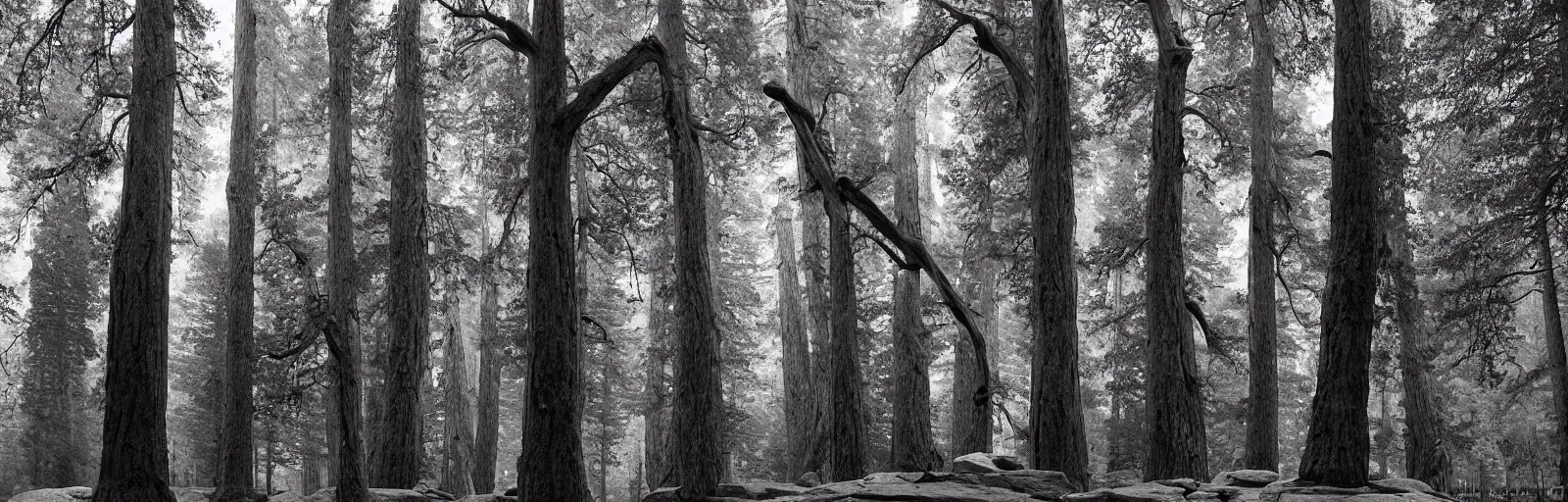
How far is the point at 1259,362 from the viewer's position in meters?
16.3

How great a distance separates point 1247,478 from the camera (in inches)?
368

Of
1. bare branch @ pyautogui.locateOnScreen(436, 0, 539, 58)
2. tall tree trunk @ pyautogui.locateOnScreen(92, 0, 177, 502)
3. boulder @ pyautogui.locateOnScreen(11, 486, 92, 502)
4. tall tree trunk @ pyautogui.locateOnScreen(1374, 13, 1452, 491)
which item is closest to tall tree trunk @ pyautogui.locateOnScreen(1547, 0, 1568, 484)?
tall tree trunk @ pyautogui.locateOnScreen(1374, 13, 1452, 491)

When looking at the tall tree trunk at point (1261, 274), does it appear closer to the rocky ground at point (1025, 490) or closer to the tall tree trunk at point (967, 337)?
the tall tree trunk at point (967, 337)

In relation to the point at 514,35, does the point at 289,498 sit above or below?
below

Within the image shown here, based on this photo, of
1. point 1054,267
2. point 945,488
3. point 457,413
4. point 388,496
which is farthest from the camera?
point 457,413

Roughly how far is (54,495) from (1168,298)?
1455 cm

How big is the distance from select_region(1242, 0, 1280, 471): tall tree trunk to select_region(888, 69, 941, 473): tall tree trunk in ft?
17.5

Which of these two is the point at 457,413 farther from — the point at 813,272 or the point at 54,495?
the point at 54,495

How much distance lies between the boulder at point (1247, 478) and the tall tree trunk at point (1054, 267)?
1670 mm

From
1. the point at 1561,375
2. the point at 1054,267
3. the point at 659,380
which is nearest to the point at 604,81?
the point at 1054,267

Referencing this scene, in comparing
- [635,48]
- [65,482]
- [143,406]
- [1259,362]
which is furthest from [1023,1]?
[65,482]

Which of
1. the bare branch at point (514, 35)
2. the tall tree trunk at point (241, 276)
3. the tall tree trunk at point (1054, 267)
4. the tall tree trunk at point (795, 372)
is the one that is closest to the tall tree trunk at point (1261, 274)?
the tall tree trunk at point (1054, 267)

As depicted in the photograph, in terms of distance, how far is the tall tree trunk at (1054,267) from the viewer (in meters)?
11.0

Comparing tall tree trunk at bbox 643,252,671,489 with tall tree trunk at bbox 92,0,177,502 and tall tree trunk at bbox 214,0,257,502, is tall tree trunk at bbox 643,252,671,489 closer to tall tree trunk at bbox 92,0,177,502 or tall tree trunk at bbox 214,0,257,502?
tall tree trunk at bbox 214,0,257,502
